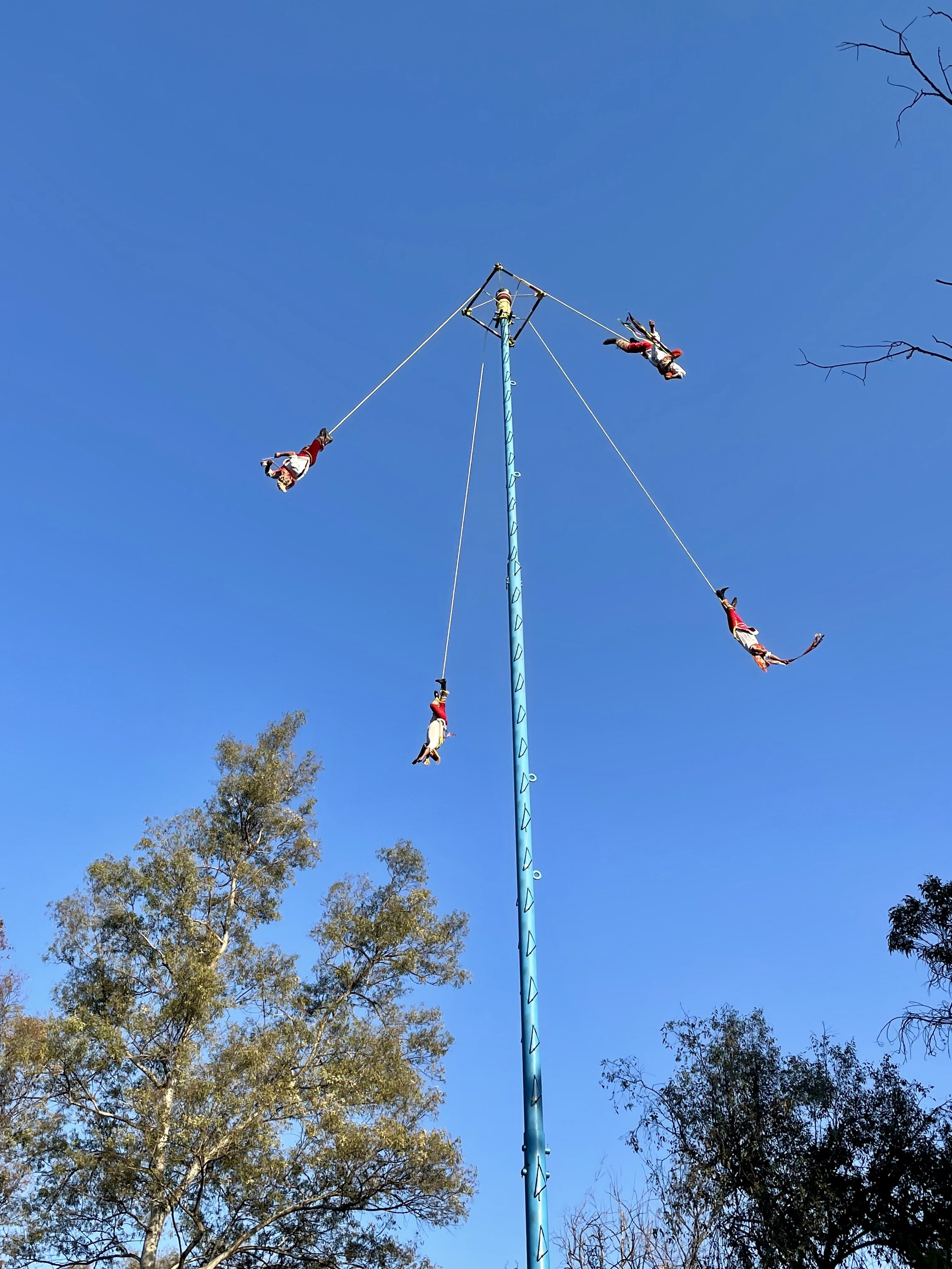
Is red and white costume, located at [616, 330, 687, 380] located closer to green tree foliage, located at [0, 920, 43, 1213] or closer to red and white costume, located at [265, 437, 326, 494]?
red and white costume, located at [265, 437, 326, 494]

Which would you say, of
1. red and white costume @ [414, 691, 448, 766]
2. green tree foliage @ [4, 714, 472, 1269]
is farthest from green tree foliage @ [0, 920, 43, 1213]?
red and white costume @ [414, 691, 448, 766]

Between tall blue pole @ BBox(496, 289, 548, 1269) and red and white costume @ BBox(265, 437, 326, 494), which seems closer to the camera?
tall blue pole @ BBox(496, 289, 548, 1269)

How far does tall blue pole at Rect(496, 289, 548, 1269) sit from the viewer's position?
17.4 feet

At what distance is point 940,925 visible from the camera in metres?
14.9

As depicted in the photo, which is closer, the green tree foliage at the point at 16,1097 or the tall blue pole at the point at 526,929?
the tall blue pole at the point at 526,929

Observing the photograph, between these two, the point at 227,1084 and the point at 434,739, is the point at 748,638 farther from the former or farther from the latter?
the point at 227,1084

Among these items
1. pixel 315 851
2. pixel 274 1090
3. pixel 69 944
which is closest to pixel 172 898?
pixel 69 944

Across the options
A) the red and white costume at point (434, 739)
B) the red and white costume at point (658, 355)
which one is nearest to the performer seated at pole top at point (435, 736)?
the red and white costume at point (434, 739)

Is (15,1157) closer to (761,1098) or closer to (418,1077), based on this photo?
(418,1077)

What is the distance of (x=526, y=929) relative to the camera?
20.7 ft

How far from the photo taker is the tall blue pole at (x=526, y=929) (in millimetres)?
5309

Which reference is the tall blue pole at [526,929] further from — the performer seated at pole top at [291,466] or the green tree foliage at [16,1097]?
the green tree foliage at [16,1097]

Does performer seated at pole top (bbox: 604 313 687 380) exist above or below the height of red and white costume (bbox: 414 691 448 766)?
→ above

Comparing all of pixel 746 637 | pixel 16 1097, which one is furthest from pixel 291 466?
pixel 16 1097
